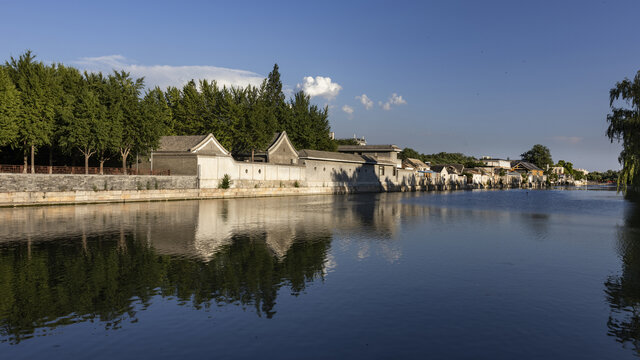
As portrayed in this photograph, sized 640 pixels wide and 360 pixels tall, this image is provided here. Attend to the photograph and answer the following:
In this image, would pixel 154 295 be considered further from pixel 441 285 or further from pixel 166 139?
pixel 166 139

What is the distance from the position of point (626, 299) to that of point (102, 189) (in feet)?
149

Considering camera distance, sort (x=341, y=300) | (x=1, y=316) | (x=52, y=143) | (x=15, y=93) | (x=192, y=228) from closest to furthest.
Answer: (x=1, y=316), (x=341, y=300), (x=192, y=228), (x=15, y=93), (x=52, y=143)

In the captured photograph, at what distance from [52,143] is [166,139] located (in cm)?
1579

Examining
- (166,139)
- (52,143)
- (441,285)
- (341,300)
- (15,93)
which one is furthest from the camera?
(166,139)

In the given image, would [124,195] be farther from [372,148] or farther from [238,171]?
[372,148]

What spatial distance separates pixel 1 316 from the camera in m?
10.5

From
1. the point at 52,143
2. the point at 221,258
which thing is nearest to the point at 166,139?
the point at 52,143

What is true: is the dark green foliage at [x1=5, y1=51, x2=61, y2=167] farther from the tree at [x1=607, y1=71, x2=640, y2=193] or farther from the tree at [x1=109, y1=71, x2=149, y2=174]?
the tree at [x1=607, y1=71, x2=640, y2=193]

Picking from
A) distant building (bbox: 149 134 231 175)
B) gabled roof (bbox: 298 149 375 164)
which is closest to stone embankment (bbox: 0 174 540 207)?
distant building (bbox: 149 134 231 175)

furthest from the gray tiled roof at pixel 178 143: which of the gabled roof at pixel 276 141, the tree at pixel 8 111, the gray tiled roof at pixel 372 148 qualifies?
the gray tiled roof at pixel 372 148

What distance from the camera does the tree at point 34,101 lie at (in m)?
44.2

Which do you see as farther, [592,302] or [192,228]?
[192,228]

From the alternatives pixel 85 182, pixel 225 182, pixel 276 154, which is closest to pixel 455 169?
pixel 276 154

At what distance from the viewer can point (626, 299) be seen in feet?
41.1
